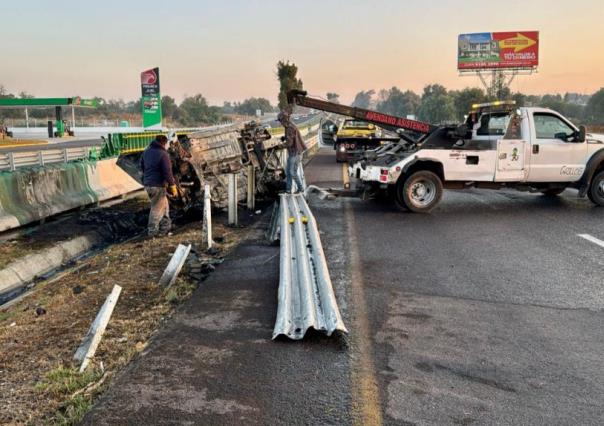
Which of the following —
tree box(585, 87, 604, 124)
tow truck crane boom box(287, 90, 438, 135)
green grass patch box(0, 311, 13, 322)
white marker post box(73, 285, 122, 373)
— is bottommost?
green grass patch box(0, 311, 13, 322)

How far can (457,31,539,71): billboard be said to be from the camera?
2453 inches

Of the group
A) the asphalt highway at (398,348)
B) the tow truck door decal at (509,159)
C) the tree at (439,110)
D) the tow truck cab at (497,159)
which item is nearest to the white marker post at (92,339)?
the asphalt highway at (398,348)

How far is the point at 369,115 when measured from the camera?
1101 centimetres

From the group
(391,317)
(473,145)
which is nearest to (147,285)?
(391,317)

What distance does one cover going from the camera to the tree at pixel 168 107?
91938 mm

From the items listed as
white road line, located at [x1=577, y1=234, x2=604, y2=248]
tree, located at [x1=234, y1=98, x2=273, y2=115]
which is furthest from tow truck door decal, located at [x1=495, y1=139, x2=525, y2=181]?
tree, located at [x1=234, y1=98, x2=273, y2=115]

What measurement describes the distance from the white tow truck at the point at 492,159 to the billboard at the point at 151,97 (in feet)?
91.2

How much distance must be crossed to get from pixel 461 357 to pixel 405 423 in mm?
1127

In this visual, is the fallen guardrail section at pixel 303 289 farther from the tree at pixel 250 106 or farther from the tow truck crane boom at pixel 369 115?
the tree at pixel 250 106

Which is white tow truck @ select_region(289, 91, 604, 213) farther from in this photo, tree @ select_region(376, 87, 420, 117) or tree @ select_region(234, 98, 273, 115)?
tree @ select_region(234, 98, 273, 115)

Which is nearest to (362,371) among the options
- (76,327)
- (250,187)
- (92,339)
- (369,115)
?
(92,339)

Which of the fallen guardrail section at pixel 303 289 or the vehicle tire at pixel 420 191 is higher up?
the vehicle tire at pixel 420 191

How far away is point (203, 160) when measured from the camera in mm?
9805

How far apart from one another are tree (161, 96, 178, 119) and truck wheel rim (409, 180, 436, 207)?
85555 millimetres
